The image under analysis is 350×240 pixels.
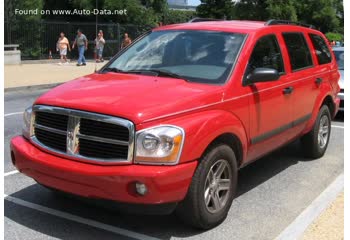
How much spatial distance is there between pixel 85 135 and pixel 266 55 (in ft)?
8.10

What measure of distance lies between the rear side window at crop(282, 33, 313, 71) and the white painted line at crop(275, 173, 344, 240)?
1.53 meters

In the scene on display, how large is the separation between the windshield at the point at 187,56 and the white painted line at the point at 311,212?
5.03 ft

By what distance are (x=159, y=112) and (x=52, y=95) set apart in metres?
1.12

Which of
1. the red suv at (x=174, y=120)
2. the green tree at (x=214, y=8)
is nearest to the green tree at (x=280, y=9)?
the green tree at (x=214, y=8)

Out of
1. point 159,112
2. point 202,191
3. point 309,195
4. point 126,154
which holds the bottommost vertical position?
point 309,195

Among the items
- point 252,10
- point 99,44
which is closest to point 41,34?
point 99,44

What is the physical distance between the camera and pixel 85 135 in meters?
4.30

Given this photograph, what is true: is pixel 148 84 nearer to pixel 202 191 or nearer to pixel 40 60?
pixel 202 191

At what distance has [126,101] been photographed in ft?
14.2

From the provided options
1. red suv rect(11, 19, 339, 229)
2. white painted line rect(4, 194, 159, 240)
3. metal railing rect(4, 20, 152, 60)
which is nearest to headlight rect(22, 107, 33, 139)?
red suv rect(11, 19, 339, 229)

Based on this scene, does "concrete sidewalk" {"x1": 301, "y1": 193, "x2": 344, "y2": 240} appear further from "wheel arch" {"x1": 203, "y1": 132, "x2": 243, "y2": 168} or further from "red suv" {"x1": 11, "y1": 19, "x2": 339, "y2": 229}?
"wheel arch" {"x1": 203, "y1": 132, "x2": 243, "y2": 168}

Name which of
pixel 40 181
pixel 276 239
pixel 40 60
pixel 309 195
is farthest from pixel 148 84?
pixel 40 60

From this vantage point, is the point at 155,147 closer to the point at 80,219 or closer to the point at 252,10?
the point at 80,219

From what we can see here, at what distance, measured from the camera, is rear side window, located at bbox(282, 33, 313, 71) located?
6.32 m
